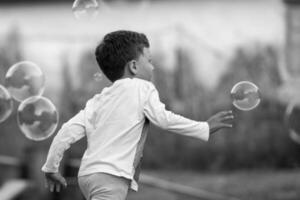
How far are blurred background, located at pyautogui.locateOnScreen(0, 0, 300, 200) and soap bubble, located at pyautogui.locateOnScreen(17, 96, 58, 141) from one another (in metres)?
3.18

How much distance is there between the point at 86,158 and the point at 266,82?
217 inches

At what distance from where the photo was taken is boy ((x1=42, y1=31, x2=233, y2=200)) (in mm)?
3838

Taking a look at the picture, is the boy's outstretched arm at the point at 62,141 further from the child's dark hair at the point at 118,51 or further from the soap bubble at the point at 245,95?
the soap bubble at the point at 245,95

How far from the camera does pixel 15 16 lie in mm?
10203

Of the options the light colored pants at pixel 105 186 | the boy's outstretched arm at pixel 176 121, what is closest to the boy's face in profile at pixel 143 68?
the boy's outstretched arm at pixel 176 121

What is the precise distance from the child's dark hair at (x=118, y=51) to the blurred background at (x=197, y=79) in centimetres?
456

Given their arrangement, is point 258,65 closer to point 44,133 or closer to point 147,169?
point 147,169

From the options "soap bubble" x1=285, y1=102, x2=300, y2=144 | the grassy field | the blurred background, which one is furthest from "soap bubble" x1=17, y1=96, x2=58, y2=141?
the grassy field

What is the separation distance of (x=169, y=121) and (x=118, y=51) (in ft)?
1.54

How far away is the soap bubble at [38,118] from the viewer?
525 cm

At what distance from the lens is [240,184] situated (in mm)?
8656

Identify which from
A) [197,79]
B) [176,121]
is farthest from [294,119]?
[176,121]

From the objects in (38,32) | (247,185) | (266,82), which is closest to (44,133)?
(247,185)

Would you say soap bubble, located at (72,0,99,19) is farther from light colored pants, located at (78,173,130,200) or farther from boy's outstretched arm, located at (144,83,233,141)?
light colored pants, located at (78,173,130,200)
